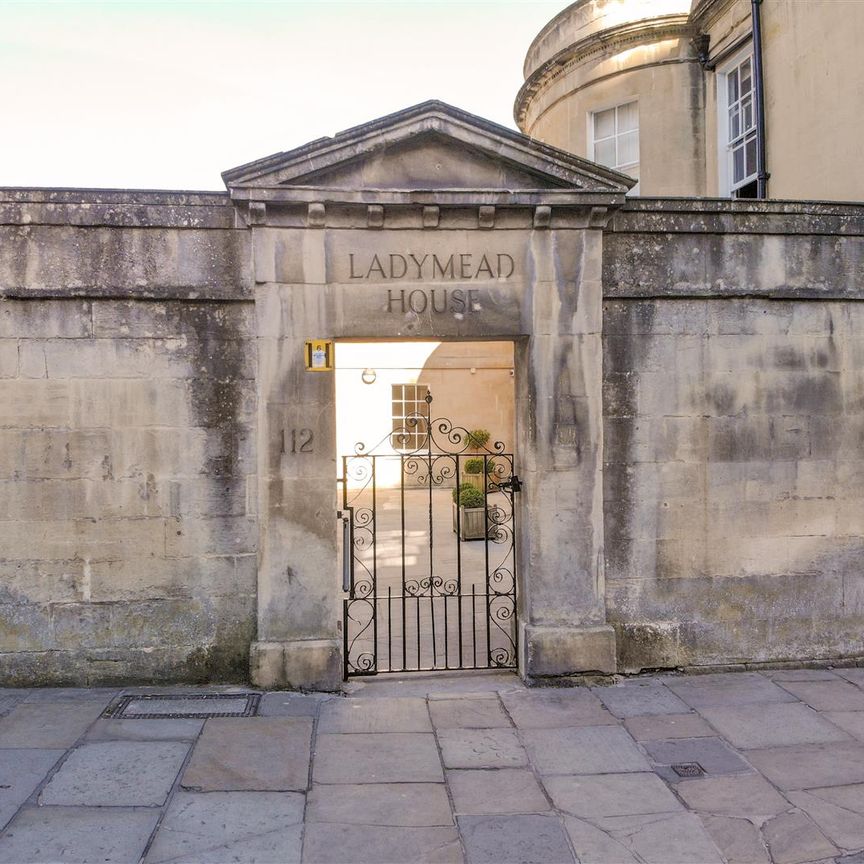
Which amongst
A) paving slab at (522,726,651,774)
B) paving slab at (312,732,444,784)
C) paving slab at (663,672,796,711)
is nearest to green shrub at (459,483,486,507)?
paving slab at (663,672,796,711)

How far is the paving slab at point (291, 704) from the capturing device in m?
5.32

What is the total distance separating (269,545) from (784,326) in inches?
180

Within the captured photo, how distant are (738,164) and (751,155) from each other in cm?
38

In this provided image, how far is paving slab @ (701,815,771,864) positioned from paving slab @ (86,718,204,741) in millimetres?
3188

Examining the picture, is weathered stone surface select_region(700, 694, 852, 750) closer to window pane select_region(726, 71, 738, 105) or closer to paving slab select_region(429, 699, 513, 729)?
paving slab select_region(429, 699, 513, 729)

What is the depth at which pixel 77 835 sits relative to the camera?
374 cm

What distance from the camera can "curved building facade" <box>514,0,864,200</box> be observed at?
26.0ft

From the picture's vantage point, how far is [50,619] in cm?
570

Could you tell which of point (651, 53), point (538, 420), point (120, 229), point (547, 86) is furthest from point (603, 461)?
point (547, 86)

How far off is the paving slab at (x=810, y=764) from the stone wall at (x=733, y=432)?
144 cm

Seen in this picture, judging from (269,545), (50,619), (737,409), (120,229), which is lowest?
(50,619)

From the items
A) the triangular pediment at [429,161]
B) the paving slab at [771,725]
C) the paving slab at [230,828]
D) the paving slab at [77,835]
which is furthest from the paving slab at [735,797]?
the triangular pediment at [429,161]

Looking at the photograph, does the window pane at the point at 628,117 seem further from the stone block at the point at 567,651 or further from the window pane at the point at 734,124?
the stone block at the point at 567,651

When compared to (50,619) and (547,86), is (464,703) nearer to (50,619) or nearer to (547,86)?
(50,619)
